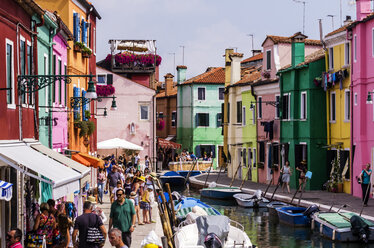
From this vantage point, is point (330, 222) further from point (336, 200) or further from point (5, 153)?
point (5, 153)

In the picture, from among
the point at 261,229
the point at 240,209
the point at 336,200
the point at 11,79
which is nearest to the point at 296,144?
the point at 240,209

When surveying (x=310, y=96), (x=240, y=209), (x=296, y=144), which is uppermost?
(x=310, y=96)

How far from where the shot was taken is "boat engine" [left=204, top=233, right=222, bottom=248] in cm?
1737

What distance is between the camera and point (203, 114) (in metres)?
70.3

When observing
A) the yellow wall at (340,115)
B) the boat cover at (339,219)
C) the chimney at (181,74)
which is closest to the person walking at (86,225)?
the boat cover at (339,219)

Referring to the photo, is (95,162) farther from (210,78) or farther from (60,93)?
(210,78)

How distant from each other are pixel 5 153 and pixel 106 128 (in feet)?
138

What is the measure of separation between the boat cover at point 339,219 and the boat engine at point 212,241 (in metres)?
6.41

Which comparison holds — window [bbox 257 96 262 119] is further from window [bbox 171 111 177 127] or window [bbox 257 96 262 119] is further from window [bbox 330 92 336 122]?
window [bbox 171 111 177 127]

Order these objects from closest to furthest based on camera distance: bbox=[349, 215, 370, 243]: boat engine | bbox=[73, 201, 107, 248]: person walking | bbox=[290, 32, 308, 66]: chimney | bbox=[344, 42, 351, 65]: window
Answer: bbox=[73, 201, 107, 248]: person walking → bbox=[349, 215, 370, 243]: boat engine → bbox=[344, 42, 351, 65]: window → bbox=[290, 32, 308, 66]: chimney

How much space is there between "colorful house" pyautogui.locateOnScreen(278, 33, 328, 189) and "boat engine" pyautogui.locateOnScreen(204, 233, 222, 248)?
18633mm

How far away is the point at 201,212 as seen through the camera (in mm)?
23719

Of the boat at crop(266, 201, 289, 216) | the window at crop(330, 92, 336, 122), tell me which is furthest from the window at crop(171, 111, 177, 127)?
the boat at crop(266, 201, 289, 216)

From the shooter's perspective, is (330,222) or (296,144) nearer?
(330,222)
